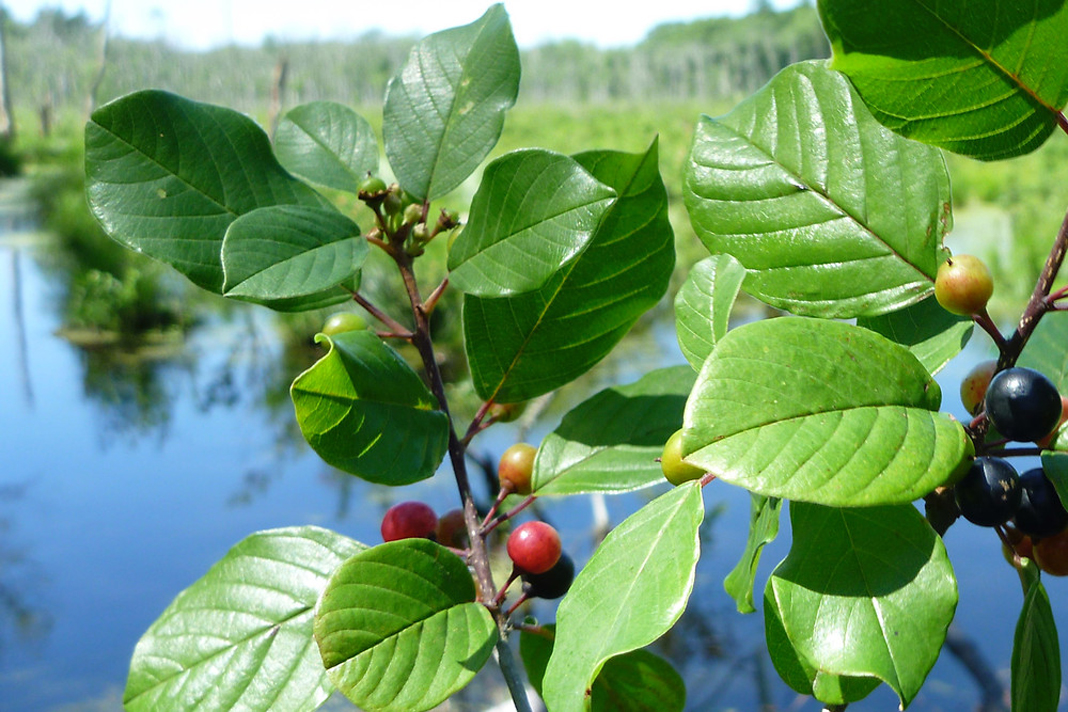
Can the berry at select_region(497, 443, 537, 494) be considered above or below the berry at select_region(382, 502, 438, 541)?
above

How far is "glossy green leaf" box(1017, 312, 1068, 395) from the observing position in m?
0.34

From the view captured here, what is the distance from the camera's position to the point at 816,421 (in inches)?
8.0

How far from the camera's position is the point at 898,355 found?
0.73 ft

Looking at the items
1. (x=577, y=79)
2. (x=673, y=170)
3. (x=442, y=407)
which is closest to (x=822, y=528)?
(x=442, y=407)

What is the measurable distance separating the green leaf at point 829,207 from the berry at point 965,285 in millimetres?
13

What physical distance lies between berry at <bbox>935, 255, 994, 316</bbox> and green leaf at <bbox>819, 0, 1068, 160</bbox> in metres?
0.03

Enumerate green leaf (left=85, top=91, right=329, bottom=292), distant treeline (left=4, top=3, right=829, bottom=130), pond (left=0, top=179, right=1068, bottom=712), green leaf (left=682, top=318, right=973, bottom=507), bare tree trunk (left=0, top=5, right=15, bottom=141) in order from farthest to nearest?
bare tree trunk (left=0, top=5, right=15, bottom=141), distant treeline (left=4, top=3, right=829, bottom=130), pond (left=0, top=179, right=1068, bottom=712), green leaf (left=85, top=91, right=329, bottom=292), green leaf (left=682, top=318, right=973, bottom=507)

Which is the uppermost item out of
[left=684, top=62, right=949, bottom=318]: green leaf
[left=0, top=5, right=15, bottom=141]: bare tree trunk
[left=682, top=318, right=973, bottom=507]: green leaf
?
[left=0, top=5, right=15, bottom=141]: bare tree trunk

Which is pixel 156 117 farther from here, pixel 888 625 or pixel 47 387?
pixel 47 387

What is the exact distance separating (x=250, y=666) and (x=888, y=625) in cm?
21

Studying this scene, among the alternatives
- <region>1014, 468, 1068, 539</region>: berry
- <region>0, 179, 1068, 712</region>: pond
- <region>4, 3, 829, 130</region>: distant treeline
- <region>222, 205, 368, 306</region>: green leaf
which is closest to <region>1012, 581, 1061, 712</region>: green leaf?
<region>1014, 468, 1068, 539</region>: berry

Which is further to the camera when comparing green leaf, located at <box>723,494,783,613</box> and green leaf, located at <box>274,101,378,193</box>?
green leaf, located at <box>274,101,378,193</box>

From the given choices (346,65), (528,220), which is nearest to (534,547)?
(528,220)

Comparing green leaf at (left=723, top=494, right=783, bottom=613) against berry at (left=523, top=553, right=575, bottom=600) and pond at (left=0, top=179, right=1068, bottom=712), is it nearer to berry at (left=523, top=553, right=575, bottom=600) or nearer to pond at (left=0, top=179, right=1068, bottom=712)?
berry at (left=523, top=553, right=575, bottom=600)
